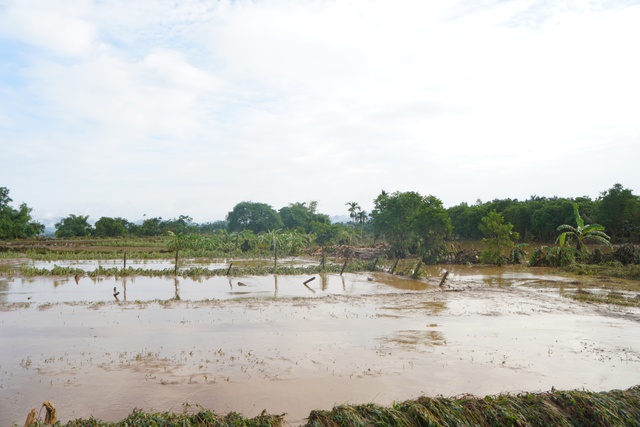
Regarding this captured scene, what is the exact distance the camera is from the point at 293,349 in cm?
1199

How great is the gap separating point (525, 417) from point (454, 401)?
105cm

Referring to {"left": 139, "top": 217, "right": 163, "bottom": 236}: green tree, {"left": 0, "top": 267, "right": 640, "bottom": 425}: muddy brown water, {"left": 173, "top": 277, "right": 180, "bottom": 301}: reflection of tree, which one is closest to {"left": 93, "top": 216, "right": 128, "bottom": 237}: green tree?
{"left": 139, "top": 217, "right": 163, "bottom": 236}: green tree

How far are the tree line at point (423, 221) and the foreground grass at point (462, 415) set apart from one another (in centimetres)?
2665

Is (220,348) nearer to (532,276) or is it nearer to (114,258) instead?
(532,276)

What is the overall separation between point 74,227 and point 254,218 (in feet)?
96.0

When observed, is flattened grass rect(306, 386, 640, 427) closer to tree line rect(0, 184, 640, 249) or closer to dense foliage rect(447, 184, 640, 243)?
tree line rect(0, 184, 640, 249)

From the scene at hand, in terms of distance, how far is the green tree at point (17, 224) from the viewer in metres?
59.3

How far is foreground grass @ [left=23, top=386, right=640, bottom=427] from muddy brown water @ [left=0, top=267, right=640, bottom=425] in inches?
56.6

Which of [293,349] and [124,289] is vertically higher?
[124,289]

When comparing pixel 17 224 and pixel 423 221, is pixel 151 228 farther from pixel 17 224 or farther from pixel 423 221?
pixel 423 221

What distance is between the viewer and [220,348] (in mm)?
12039

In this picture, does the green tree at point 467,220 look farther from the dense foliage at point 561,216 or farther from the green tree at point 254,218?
the green tree at point 254,218

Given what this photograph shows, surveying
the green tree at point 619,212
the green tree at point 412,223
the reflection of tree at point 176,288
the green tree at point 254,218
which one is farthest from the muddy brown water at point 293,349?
the green tree at point 254,218

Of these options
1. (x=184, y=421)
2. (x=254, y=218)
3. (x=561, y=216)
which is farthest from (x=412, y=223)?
(x=254, y=218)
